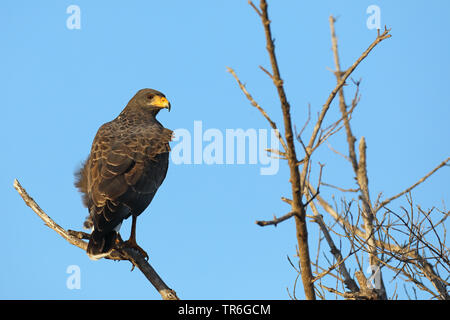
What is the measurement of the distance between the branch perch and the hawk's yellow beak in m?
2.80

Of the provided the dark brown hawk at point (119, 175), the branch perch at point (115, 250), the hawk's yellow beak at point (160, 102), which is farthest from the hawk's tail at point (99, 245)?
the hawk's yellow beak at point (160, 102)

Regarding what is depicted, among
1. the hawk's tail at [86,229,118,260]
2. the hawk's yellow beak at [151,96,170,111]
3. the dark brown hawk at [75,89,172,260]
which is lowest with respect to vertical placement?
the hawk's tail at [86,229,118,260]

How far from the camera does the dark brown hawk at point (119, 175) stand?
22.9 ft

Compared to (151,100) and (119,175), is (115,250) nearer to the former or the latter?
(119,175)

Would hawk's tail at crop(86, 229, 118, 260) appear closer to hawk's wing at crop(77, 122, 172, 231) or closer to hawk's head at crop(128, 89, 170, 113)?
hawk's wing at crop(77, 122, 172, 231)

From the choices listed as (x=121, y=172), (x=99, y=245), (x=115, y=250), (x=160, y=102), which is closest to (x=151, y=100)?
(x=160, y=102)

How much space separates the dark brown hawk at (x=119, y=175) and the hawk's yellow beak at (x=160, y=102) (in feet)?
1.47

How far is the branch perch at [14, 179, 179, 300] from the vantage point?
6511mm

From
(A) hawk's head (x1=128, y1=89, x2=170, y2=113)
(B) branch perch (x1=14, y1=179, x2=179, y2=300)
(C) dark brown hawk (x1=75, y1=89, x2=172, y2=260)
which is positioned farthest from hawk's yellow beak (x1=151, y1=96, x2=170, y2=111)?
(B) branch perch (x1=14, y1=179, x2=179, y2=300)

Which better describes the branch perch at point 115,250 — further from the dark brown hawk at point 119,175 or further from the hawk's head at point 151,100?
the hawk's head at point 151,100

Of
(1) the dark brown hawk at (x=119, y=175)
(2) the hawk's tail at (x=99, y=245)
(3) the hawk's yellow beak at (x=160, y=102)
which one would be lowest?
(2) the hawk's tail at (x=99, y=245)
